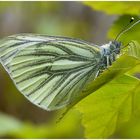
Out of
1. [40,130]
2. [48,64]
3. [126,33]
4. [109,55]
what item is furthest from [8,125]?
[126,33]

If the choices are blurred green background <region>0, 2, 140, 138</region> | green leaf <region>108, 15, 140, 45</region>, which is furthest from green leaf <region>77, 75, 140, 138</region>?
blurred green background <region>0, 2, 140, 138</region>

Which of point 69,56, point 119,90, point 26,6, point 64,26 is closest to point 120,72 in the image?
point 119,90

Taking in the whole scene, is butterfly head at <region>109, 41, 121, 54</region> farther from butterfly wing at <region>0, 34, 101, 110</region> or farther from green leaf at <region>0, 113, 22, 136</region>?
green leaf at <region>0, 113, 22, 136</region>

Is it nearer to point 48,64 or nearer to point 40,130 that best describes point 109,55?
point 48,64

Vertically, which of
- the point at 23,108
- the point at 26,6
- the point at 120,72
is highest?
the point at 26,6

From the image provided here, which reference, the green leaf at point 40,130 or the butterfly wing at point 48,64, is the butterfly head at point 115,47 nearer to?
the butterfly wing at point 48,64

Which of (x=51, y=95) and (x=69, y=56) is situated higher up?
(x=69, y=56)

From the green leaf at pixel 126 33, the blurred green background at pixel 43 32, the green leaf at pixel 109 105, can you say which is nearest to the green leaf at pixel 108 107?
the green leaf at pixel 109 105

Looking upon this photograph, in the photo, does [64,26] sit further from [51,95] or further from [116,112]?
[116,112]
